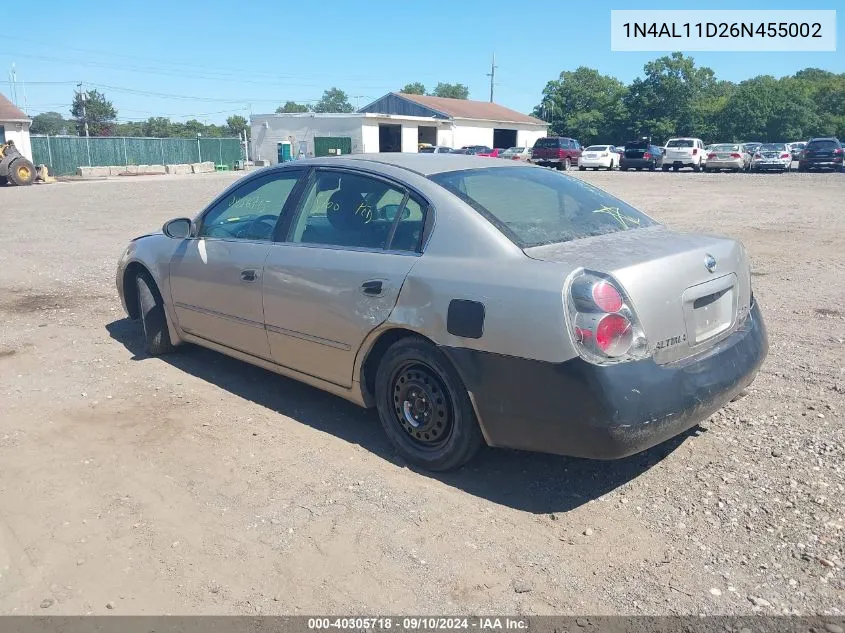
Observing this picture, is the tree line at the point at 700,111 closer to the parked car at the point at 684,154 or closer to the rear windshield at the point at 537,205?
the parked car at the point at 684,154

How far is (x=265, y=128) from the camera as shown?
5206 centimetres

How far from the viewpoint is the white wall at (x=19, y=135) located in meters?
37.9

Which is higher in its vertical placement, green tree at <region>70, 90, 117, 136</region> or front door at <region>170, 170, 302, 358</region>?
green tree at <region>70, 90, 117, 136</region>

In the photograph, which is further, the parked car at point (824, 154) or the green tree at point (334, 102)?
the green tree at point (334, 102)

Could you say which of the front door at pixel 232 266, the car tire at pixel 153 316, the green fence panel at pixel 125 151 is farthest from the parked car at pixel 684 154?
the front door at pixel 232 266

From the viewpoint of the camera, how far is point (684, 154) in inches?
1528

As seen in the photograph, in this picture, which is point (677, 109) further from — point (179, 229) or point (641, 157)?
point (179, 229)

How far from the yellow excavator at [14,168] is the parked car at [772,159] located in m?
35.3

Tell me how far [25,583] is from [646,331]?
2.91m

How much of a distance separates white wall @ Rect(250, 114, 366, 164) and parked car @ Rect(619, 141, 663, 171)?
684 inches

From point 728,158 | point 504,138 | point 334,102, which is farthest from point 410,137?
point 334,102

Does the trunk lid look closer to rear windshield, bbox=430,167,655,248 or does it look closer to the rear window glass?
rear windshield, bbox=430,167,655,248

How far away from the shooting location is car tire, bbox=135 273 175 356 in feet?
18.9

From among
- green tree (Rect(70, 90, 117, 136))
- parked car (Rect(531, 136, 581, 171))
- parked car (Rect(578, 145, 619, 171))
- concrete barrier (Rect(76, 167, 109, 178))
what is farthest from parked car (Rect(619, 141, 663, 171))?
green tree (Rect(70, 90, 117, 136))
